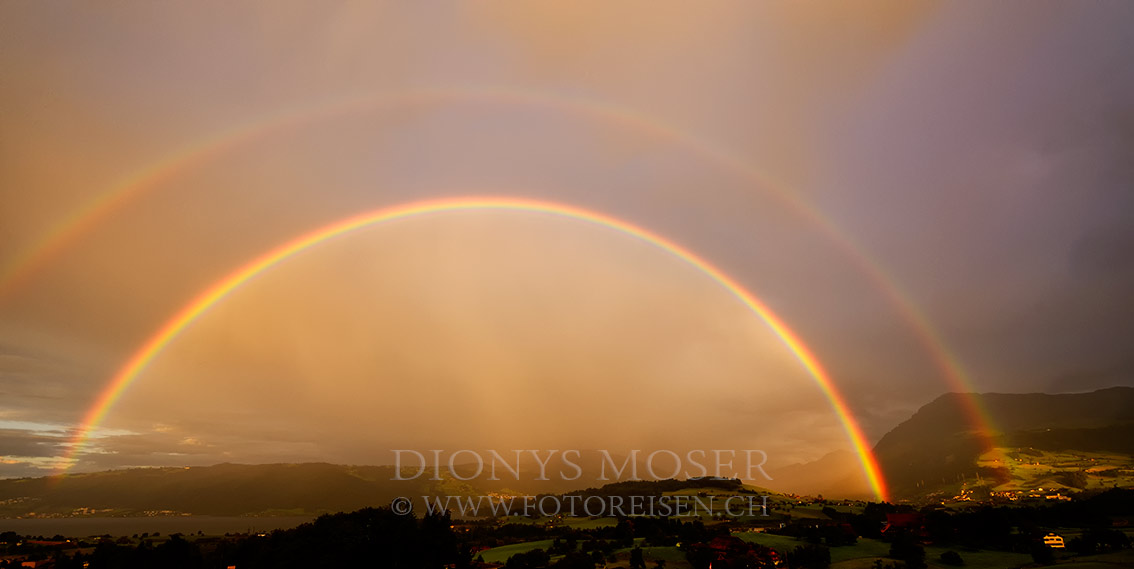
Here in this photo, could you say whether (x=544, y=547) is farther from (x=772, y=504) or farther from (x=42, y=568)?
(x=772, y=504)

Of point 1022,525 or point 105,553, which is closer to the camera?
point 105,553

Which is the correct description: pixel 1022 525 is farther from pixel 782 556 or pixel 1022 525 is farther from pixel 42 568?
pixel 42 568

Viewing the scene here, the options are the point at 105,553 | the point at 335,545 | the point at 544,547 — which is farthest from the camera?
the point at 544,547

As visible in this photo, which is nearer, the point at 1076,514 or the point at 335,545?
the point at 335,545

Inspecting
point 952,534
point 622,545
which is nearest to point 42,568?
point 622,545

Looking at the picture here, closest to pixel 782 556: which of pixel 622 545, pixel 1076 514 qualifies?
pixel 622 545

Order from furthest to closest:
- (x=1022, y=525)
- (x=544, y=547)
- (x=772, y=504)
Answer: (x=772, y=504) → (x=544, y=547) → (x=1022, y=525)

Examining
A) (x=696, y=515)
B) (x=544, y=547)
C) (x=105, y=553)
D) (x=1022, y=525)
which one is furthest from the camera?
(x=696, y=515)

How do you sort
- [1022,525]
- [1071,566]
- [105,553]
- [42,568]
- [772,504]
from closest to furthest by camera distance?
[1071,566], [105,553], [42,568], [1022,525], [772,504]

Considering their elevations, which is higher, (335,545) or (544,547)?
(335,545)
